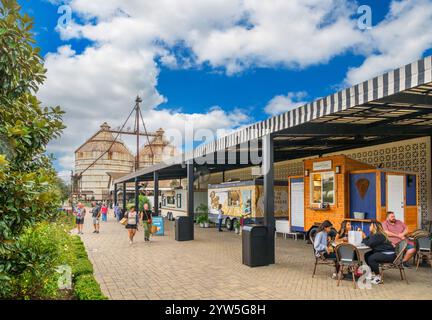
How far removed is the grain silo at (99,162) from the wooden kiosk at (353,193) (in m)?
64.8

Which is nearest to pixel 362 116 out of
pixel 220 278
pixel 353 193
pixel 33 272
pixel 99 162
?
pixel 353 193

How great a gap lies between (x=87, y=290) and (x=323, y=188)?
9249 mm

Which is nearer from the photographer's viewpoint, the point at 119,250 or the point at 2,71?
the point at 2,71

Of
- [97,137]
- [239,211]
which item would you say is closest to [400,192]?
[239,211]

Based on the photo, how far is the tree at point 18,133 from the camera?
372 centimetres

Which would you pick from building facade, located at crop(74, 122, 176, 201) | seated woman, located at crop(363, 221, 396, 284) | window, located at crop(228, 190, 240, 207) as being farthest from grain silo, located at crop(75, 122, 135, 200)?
seated woman, located at crop(363, 221, 396, 284)

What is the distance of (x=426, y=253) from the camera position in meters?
9.17

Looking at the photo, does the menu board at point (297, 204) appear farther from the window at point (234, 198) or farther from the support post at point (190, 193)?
the window at point (234, 198)

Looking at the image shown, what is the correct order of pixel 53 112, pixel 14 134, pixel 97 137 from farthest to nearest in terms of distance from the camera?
pixel 97 137 < pixel 53 112 < pixel 14 134

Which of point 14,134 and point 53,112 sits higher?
point 53,112

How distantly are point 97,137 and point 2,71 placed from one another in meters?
83.3

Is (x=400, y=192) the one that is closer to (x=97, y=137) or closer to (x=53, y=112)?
(x=53, y=112)

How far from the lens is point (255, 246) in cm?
952

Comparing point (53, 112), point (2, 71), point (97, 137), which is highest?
point (97, 137)
